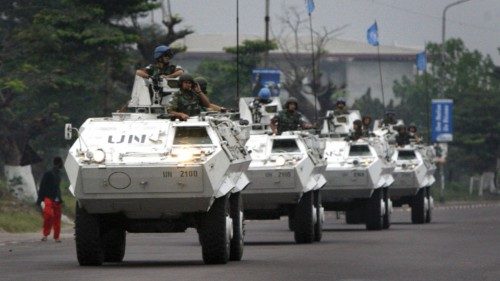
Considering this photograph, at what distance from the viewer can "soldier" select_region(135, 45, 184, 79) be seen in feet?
81.3

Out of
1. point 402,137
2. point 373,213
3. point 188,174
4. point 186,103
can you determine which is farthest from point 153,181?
point 402,137

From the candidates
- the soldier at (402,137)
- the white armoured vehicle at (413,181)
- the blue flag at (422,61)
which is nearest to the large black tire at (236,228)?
the white armoured vehicle at (413,181)

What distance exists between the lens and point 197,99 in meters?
24.1

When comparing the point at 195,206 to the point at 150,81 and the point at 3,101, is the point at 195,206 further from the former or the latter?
the point at 3,101

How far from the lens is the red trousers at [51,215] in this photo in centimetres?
3300

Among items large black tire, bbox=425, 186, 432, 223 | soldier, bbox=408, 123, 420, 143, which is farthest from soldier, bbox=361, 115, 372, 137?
soldier, bbox=408, 123, 420, 143

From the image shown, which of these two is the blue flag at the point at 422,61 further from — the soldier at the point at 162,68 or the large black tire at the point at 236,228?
the large black tire at the point at 236,228

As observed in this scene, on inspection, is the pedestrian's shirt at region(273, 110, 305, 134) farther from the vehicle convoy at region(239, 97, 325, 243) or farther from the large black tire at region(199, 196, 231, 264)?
the large black tire at region(199, 196, 231, 264)

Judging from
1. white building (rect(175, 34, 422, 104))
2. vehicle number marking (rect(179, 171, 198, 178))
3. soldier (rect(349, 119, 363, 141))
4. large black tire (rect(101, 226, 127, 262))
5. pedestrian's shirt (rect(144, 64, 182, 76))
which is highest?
pedestrian's shirt (rect(144, 64, 182, 76))

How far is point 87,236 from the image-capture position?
2227 centimetres

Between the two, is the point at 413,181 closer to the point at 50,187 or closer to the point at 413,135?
the point at 413,135

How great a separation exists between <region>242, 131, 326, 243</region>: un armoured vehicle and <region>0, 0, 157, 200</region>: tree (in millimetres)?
17812

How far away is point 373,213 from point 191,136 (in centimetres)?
1578

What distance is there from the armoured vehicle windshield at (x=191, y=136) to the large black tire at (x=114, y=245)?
1.67 metres
